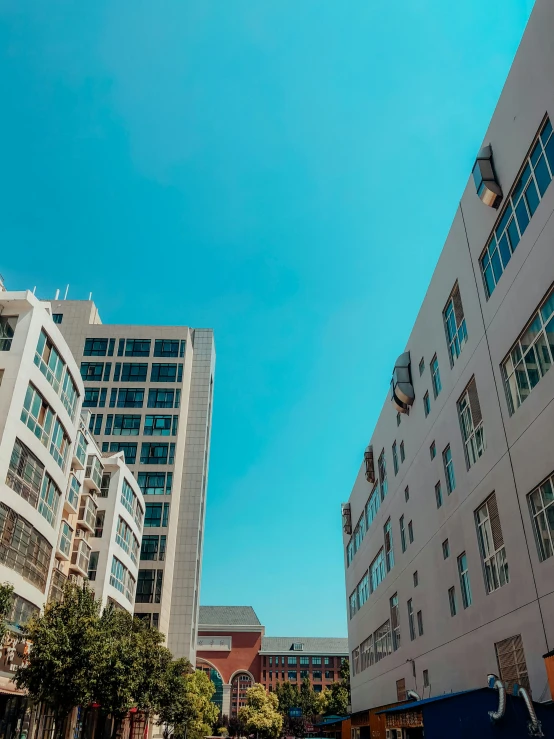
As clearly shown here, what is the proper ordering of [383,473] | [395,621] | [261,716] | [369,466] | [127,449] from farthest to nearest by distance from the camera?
[261,716], [127,449], [369,466], [383,473], [395,621]

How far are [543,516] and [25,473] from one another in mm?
19848

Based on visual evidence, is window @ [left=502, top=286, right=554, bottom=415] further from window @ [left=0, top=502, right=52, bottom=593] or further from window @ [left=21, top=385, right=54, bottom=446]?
window @ [left=21, top=385, right=54, bottom=446]

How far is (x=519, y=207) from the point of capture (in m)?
15.9

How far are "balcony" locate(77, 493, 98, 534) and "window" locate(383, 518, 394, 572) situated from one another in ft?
57.3

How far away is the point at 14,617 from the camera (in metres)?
23.9

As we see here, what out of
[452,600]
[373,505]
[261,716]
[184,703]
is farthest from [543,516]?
[261,716]

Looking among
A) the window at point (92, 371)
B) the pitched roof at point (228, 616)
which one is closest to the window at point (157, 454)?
the window at point (92, 371)

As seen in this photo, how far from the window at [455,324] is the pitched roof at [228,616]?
11108 cm

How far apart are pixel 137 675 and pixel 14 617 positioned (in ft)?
18.6

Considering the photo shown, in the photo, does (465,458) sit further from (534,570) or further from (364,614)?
(364,614)

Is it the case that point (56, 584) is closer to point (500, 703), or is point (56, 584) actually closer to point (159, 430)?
point (500, 703)

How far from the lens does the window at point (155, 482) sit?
204 feet

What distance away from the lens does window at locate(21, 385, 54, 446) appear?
25391 millimetres

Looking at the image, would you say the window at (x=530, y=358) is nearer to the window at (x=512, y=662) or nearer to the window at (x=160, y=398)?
the window at (x=512, y=662)
